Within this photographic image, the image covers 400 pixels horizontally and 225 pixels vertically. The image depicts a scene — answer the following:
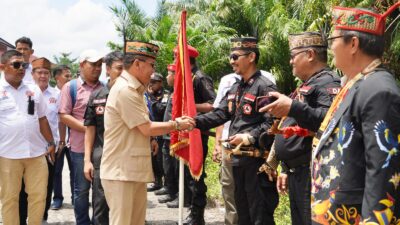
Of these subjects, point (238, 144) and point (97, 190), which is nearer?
point (238, 144)

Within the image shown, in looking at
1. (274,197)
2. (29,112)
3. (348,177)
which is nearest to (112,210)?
(274,197)

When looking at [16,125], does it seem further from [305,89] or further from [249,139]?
[305,89]

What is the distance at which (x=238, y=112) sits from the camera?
4.27m

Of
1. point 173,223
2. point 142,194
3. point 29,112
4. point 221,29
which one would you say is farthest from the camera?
point 221,29

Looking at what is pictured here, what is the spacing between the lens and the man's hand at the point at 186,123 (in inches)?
162

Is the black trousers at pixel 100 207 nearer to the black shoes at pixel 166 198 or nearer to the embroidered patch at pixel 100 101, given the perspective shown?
the embroidered patch at pixel 100 101

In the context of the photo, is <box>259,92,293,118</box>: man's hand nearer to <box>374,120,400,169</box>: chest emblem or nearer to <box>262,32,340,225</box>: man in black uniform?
<box>262,32,340,225</box>: man in black uniform

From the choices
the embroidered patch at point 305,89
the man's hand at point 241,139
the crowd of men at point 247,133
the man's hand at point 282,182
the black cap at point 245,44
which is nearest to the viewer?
the crowd of men at point 247,133

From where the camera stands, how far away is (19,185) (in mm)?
4816

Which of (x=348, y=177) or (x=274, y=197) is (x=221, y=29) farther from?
(x=348, y=177)

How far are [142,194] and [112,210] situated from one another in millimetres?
330

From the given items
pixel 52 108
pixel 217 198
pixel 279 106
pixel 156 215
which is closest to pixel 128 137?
pixel 279 106

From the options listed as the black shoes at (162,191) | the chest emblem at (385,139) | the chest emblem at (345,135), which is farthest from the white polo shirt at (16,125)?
the chest emblem at (385,139)

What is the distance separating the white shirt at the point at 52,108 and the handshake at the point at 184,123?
293 cm
